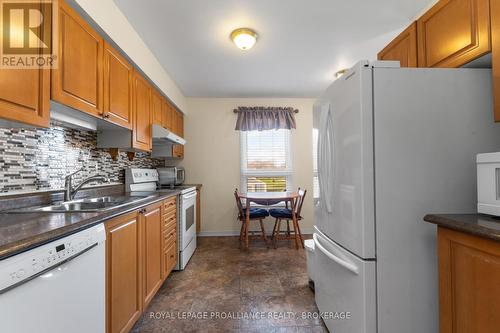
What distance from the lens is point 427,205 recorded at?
1260 millimetres

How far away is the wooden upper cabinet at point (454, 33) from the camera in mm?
1247

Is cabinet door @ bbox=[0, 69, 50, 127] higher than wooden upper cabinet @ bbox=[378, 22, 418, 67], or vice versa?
wooden upper cabinet @ bbox=[378, 22, 418, 67]

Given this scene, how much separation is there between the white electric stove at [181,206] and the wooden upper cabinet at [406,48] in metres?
2.41

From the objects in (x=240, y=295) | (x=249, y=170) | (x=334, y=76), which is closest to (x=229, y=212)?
(x=249, y=170)

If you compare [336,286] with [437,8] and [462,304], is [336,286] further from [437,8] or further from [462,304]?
[437,8]

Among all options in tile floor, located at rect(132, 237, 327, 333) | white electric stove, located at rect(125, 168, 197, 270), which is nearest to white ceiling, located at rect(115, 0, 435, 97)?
white electric stove, located at rect(125, 168, 197, 270)

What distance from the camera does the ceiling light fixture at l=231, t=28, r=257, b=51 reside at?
2.14 m

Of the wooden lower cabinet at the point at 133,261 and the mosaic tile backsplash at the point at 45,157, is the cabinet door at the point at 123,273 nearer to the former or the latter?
the wooden lower cabinet at the point at 133,261

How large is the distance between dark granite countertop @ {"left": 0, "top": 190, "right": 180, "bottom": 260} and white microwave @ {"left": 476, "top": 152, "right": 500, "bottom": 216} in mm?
1786

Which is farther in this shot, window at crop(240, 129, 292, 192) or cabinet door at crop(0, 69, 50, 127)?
window at crop(240, 129, 292, 192)

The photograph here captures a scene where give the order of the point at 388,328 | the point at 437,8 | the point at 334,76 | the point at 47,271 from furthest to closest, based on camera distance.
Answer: the point at 334,76, the point at 437,8, the point at 388,328, the point at 47,271

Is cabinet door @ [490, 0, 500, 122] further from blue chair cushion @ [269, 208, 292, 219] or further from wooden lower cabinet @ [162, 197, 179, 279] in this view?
blue chair cushion @ [269, 208, 292, 219]

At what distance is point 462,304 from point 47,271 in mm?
1619

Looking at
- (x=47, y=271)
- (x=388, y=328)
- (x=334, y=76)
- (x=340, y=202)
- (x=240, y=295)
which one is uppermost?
(x=334, y=76)
